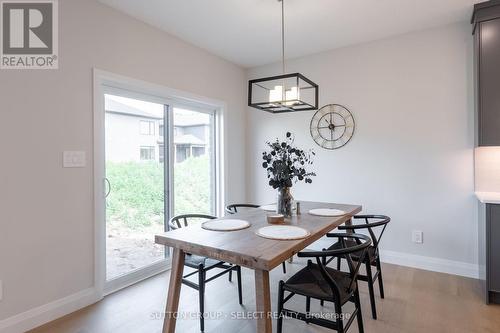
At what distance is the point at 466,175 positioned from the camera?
3.03m

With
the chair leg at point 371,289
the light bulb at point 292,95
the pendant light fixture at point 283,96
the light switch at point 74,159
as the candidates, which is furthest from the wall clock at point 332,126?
the light switch at point 74,159

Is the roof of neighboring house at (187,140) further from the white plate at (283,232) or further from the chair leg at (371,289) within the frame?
the chair leg at (371,289)

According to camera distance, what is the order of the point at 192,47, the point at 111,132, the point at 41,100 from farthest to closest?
the point at 192,47 → the point at 111,132 → the point at 41,100

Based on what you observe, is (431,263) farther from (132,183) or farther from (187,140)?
(132,183)

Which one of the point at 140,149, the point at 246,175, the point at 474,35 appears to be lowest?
the point at 246,175

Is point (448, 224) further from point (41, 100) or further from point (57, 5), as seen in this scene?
point (57, 5)

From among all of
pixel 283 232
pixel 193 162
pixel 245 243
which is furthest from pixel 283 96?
pixel 193 162

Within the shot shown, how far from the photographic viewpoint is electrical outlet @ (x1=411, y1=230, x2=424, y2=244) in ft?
10.7

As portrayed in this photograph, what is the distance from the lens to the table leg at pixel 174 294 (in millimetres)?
1885

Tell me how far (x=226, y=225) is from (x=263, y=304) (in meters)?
0.69

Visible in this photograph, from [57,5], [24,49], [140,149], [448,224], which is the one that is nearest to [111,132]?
[140,149]

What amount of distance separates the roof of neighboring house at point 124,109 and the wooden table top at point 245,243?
5.02 ft

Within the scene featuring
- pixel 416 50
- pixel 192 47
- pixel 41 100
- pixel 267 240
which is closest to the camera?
pixel 267 240

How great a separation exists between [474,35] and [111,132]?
369 cm
